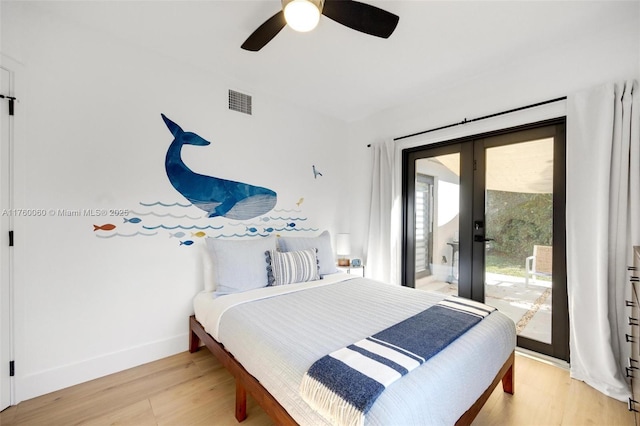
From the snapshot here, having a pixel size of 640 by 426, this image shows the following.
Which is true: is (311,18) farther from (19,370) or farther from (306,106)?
(19,370)

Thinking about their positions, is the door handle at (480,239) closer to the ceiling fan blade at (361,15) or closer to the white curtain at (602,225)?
the white curtain at (602,225)

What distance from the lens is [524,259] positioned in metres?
2.41

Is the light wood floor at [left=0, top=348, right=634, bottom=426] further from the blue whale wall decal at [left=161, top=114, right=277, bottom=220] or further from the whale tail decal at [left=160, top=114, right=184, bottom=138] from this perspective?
the whale tail decal at [left=160, top=114, right=184, bottom=138]

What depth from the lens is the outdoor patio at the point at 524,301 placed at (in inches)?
90.9

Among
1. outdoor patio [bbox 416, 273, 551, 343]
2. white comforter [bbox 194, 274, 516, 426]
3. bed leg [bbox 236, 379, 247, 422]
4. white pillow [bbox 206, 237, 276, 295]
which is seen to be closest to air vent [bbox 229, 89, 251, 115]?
white pillow [bbox 206, 237, 276, 295]

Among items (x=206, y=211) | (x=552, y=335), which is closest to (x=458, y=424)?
(x=552, y=335)

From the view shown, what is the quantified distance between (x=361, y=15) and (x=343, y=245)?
2547 mm

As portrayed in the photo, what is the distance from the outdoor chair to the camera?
228 centimetres


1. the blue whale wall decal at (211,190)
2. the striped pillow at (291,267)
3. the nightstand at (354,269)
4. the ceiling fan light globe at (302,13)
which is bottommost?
the nightstand at (354,269)

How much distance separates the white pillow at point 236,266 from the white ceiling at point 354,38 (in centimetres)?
167

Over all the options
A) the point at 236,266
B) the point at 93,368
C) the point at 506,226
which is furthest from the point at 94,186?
the point at 506,226

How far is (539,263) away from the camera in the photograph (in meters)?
2.34

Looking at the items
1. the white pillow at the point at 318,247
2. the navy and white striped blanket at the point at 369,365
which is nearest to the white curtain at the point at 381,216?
the white pillow at the point at 318,247

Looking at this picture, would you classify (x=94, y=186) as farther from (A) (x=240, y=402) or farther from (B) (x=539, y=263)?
(B) (x=539, y=263)
